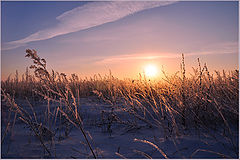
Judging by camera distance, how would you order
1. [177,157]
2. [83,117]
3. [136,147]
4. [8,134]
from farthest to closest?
[83,117] → [8,134] → [136,147] → [177,157]

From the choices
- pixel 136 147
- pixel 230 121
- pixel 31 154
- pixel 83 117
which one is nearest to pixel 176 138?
pixel 136 147

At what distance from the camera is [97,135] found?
64.3 inches

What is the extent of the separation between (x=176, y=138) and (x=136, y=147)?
14.8 inches

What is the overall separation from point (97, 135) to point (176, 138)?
0.75 metres

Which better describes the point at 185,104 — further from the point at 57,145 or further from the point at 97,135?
the point at 57,145

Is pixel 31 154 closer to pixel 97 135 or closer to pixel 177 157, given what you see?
pixel 97 135

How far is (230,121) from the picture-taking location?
5.59 feet

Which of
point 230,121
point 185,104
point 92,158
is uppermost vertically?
point 185,104

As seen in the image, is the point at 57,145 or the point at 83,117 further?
the point at 83,117

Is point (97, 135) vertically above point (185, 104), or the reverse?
point (185, 104)

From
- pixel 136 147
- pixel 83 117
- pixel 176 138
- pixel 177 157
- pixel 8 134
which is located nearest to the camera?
pixel 177 157

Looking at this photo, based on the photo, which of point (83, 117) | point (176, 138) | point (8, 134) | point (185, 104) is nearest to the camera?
point (176, 138)

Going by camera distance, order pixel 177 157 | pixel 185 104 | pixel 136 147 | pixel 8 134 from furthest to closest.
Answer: pixel 185 104 < pixel 8 134 < pixel 136 147 < pixel 177 157

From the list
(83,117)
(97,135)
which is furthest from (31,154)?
(83,117)
